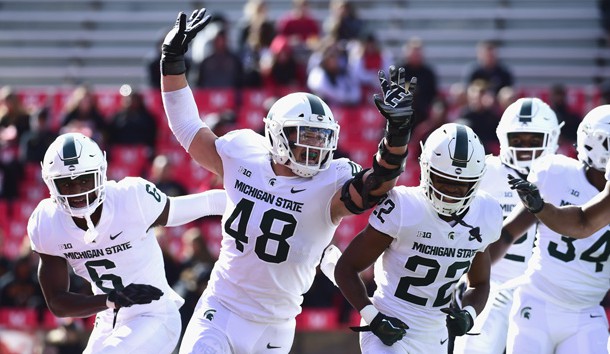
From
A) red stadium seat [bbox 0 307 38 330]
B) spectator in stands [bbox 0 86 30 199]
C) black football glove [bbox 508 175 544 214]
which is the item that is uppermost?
black football glove [bbox 508 175 544 214]

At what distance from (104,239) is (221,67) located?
6533mm

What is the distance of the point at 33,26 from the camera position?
16.3 meters

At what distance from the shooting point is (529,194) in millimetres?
5801

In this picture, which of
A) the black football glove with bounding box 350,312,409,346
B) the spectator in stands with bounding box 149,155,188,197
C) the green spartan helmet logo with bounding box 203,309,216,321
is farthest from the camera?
the spectator in stands with bounding box 149,155,188,197

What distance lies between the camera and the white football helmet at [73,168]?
20.2 ft

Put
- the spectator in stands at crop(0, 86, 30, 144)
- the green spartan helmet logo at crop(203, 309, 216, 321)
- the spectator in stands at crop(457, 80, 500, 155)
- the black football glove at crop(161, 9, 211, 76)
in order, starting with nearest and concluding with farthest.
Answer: the green spartan helmet logo at crop(203, 309, 216, 321), the black football glove at crop(161, 9, 211, 76), the spectator in stands at crop(457, 80, 500, 155), the spectator in stands at crop(0, 86, 30, 144)

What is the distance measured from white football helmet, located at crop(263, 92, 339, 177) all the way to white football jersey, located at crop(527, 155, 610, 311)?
1.41m

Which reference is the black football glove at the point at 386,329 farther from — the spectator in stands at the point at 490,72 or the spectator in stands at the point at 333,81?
the spectator in stands at the point at 490,72

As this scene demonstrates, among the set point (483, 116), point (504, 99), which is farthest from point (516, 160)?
point (504, 99)

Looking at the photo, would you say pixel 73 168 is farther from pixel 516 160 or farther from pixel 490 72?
pixel 490 72

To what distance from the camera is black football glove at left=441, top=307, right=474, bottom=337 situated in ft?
18.5

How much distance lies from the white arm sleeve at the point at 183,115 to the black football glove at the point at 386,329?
1.45 m

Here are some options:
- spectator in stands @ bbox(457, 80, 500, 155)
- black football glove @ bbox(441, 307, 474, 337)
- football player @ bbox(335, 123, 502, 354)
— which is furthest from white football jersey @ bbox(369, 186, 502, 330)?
spectator in stands @ bbox(457, 80, 500, 155)

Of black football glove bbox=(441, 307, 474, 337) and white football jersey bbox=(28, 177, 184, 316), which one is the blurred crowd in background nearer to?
white football jersey bbox=(28, 177, 184, 316)
